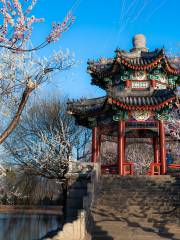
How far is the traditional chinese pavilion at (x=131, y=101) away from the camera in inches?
656

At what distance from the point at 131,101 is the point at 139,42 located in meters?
6.04

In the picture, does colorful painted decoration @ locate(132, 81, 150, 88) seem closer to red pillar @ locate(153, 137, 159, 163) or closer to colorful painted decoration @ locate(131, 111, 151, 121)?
colorful painted decoration @ locate(131, 111, 151, 121)

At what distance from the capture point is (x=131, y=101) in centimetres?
1716

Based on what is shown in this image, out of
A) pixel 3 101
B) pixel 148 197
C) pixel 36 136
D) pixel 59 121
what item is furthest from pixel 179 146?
pixel 3 101

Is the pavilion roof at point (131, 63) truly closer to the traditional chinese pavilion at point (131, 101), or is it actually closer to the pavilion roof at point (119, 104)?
the traditional chinese pavilion at point (131, 101)

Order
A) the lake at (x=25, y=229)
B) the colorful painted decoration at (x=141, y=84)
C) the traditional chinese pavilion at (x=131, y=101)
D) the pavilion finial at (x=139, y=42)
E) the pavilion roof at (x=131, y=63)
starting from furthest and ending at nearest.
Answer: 1. the pavilion finial at (x=139, y=42)
2. the colorful painted decoration at (x=141, y=84)
3. the pavilion roof at (x=131, y=63)
4. the traditional chinese pavilion at (x=131, y=101)
5. the lake at (x=25, y=229)

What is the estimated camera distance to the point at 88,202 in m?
12.0

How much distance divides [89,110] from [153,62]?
4.87 m

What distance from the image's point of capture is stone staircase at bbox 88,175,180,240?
1051 centimetres

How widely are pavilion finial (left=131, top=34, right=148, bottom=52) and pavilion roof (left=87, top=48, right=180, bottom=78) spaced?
0.71m

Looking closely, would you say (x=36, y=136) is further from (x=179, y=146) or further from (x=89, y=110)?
(x=179, y=146)

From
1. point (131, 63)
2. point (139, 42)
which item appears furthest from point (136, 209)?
point (139, 42)

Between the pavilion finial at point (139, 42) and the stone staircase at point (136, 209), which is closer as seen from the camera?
the stone staircase at point (136, 209)

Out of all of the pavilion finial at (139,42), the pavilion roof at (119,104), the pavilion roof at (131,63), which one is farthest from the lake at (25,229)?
the pavilion finial at (139,42)
